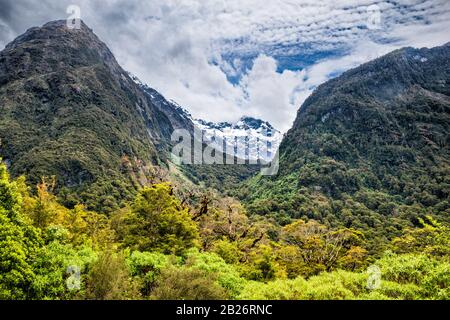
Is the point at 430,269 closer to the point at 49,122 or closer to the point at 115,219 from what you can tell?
the point at 115,219

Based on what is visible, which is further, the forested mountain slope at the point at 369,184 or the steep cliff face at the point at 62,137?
the steep cliff face at the point at 62,137

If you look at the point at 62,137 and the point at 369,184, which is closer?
the point at 62,137

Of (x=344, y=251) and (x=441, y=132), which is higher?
(x=441, y=132)

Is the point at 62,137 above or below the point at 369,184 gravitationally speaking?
above

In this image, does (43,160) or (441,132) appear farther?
(441,132)

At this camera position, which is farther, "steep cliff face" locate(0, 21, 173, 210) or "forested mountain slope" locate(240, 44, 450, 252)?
"steep cliff face" locate(0, 21, 173, 210)
